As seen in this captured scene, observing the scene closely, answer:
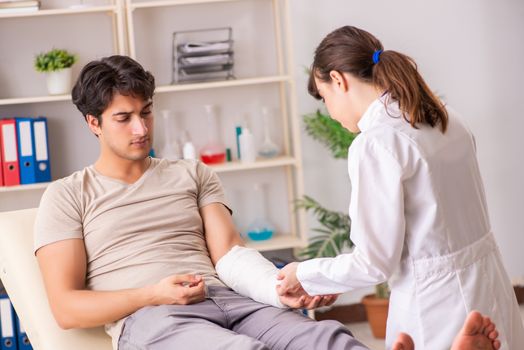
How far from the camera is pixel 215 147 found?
3.71 meters

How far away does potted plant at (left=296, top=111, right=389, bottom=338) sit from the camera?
365 cm

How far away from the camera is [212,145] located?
371 centimetres

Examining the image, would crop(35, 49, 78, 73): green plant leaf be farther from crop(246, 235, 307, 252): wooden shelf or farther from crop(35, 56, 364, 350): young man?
crop(35, 56, 364, 350): young man

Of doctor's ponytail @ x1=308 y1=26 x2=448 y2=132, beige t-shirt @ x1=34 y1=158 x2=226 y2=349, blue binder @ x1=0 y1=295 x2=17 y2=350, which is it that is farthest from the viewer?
blue binder @ x1=0 y1=295 x2=17 y2=350

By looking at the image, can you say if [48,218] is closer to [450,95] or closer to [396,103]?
[396,103]

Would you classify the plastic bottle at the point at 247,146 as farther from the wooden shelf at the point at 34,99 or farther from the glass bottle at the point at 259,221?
the wooden shelf at the point at 34,99

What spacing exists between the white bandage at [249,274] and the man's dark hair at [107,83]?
1.60 feet

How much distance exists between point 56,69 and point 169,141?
0.56m

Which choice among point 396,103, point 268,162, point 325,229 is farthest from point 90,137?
point 396,103

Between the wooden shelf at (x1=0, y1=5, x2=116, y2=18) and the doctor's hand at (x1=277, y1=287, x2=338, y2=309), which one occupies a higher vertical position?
the wooden shelf at (x1=0, y1=5, x2=116, y2=18)

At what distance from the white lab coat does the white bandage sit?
0.75 feet

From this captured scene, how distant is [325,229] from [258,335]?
195 cm

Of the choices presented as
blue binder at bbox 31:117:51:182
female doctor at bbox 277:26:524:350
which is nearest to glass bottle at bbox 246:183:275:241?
blue binder at bbox 31:117:51:182

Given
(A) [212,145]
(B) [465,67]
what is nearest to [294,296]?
(A) [212,145]
